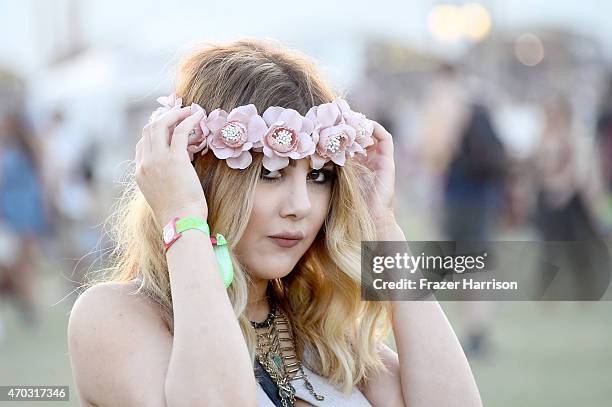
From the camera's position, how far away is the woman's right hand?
2523 millimetres

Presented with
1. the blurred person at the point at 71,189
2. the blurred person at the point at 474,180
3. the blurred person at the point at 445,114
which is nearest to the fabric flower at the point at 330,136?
the blurred person at the point at 474,180

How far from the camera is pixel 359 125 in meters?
2.84

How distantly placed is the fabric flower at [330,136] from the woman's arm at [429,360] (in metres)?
0.44

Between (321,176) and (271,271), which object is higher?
(321,176)

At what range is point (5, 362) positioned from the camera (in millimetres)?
7887

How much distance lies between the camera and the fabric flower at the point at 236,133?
8.52 ft

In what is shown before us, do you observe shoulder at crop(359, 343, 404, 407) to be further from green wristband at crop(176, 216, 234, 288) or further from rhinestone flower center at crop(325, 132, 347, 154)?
rhinestone flower center at crop(325, 132, 347, 154)

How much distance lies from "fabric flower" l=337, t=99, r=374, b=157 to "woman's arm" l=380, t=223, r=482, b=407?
1.45ft

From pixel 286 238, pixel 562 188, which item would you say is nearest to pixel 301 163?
pixel 286 238

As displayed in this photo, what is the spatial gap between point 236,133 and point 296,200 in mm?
228

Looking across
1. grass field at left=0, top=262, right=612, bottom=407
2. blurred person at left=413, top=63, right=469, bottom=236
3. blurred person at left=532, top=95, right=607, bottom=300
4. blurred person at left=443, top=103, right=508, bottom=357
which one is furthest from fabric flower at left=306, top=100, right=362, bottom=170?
blurred person at left=532, top=95, right=607, bottom=300

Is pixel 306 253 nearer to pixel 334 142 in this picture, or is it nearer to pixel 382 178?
pixel 382 178

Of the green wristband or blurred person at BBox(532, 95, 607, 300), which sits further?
blurred person at BBox(532, 95, 607, 300)

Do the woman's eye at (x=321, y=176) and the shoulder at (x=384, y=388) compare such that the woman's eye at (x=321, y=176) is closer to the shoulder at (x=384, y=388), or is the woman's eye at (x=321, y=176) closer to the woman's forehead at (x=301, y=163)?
the woman's forehead at (x=301, y=163)
